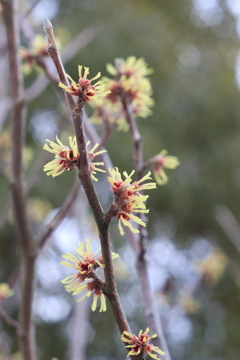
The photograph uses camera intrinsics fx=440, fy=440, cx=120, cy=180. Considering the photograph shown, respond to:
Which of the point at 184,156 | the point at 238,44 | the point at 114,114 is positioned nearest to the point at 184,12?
the point at 238,44

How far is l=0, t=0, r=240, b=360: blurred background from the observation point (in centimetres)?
241

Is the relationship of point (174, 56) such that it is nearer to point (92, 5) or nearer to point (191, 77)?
point (191, 77)

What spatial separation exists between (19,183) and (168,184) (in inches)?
80.6

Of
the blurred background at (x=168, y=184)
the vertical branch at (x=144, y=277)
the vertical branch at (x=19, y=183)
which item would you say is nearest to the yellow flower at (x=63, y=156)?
the vertical branch at (x=144, y=277)

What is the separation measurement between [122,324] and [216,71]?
135 inches

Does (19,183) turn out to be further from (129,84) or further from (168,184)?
(168,184)

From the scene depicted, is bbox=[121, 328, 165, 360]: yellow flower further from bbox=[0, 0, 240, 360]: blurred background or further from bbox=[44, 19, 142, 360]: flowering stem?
bbox=[0, 0, 240, 360]: blurred background

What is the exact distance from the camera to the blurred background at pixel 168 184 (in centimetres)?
241

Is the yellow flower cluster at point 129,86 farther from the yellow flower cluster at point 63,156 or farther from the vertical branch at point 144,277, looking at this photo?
the yellow flower cluster at point 63,156

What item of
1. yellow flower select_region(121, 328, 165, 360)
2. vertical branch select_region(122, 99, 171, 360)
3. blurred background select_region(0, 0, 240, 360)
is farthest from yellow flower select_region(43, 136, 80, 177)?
blurred background select_region(0, 0, 240, 360)

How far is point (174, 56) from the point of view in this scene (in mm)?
3525

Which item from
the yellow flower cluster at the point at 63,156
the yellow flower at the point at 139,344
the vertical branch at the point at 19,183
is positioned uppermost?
the vertical branch at the point at 19,183

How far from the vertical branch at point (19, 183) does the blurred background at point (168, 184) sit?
94 centimetres

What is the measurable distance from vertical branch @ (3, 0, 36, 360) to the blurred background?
0.94 meters
